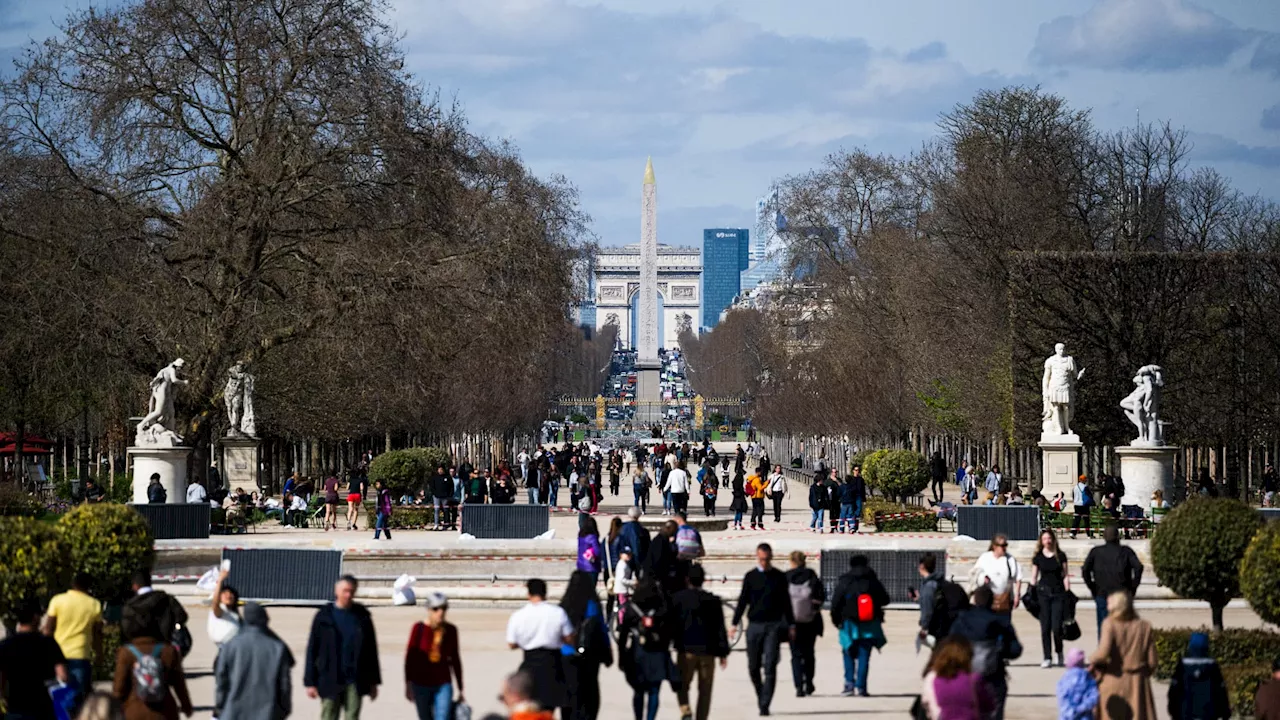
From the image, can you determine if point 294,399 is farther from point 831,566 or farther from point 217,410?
point 831,566

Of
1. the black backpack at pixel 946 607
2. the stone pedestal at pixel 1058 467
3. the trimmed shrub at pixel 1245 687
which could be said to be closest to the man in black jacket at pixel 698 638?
the black backpack at pixel 946 607

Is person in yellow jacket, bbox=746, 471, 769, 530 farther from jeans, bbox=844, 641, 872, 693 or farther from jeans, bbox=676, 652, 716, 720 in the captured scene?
jeans, bbox=676, 652, 716, 720

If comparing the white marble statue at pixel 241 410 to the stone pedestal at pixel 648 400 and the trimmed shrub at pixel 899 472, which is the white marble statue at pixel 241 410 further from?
the stone pedestal at pixel 648 400

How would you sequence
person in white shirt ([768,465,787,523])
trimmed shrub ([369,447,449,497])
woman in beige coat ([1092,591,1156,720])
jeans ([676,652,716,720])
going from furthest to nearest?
trimmed shrub ([369,447,449,497]) → person in white shirt ([768,465,787,523]) → jeans ([676,652,716,720]) → woman in beige coat ([1092,591,1156,720])

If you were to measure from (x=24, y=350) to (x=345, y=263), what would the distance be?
632cm

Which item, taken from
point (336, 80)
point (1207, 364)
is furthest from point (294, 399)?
point (1207, 364)

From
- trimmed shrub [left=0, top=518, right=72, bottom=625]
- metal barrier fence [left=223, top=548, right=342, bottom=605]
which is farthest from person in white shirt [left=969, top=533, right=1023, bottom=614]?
metal barrier fence [left=223, top=548, right=342, bottom=605]

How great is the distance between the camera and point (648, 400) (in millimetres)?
183375

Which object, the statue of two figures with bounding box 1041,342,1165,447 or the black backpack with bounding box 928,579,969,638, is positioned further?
the statue of two figures with bounding box 1041,342,1165,447

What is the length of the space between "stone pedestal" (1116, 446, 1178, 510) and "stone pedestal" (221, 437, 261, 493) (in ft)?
60.3

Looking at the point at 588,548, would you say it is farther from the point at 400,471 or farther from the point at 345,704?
the point at 400,471

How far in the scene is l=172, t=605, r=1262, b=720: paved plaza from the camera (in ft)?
51.1

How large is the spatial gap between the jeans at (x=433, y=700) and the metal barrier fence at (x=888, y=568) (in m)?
9.91

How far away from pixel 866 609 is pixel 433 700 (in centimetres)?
449
